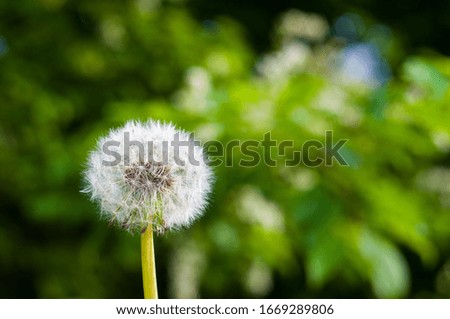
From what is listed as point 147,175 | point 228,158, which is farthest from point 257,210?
point 147,175

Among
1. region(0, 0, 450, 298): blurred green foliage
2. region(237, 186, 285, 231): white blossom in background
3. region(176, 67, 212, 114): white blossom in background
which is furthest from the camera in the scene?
region(237, 186, 285, 231): white blossom in background

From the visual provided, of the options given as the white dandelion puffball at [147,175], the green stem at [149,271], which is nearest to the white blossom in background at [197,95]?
the white dandelion puffball at [147,175]

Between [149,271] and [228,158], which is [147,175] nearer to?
[149,271]

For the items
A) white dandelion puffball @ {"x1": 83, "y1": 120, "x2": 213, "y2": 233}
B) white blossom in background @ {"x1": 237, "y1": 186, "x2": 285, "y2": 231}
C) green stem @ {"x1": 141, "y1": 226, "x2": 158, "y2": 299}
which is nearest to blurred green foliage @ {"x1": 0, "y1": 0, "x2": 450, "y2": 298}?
white blossom in background @ {"x1": 237, "y1": 186, "x2": 285, "y2": 231}

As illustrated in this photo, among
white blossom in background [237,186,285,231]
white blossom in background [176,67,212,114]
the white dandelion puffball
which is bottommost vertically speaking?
the white dandelion puffball

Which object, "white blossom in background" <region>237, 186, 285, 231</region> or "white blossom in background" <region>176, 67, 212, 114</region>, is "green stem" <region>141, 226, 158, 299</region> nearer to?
"white blossom in background" <region>176, 67, 212, 114</region>

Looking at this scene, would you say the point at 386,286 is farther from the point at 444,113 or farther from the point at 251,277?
the point at 251,277
